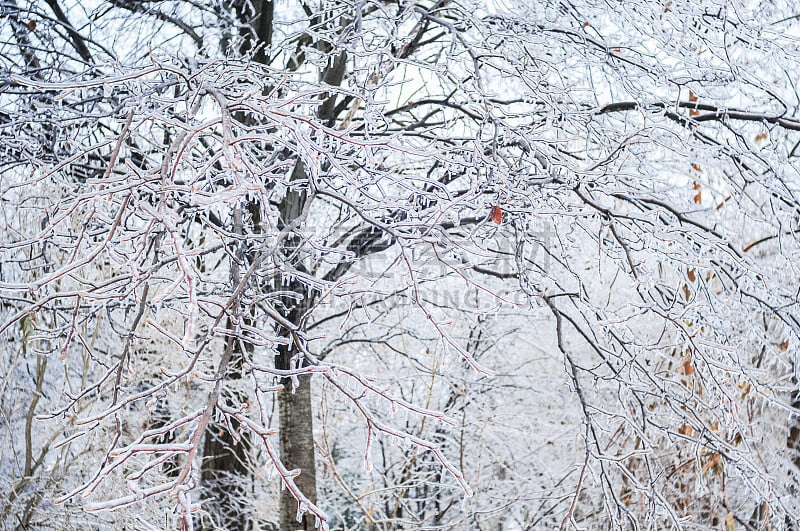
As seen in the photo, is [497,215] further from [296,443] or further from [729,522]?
[729,522]

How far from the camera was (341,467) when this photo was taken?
29.5 feet

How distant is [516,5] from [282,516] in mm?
3126

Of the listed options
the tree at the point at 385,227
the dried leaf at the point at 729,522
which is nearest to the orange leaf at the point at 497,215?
the tree at the point at 385,227

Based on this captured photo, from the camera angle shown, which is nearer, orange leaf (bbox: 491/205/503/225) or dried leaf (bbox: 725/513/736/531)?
orange leaf (bbox: 491/205/503/225)

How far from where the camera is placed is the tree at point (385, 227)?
1606 mm

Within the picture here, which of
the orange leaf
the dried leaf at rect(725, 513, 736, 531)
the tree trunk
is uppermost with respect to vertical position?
the orange leaf

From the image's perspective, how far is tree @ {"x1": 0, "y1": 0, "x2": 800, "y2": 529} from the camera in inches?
63.2

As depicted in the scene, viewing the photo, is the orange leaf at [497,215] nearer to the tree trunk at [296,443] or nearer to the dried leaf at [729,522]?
the tree trunk at [296,443]

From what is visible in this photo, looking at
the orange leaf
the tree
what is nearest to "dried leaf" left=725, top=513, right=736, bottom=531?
the tree

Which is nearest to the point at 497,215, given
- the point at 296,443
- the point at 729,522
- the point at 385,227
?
the point at 385,227

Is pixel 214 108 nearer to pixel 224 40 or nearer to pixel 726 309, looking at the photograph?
pixel 224 40

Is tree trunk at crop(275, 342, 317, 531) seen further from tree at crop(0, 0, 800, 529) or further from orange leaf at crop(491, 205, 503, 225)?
orange leaf at crop(491, 205, 503, 225)

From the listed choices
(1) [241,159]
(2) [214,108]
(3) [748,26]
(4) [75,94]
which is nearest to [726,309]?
(3) [748,26]

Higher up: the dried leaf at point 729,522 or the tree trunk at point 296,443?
the tree trunk at point 296,443
